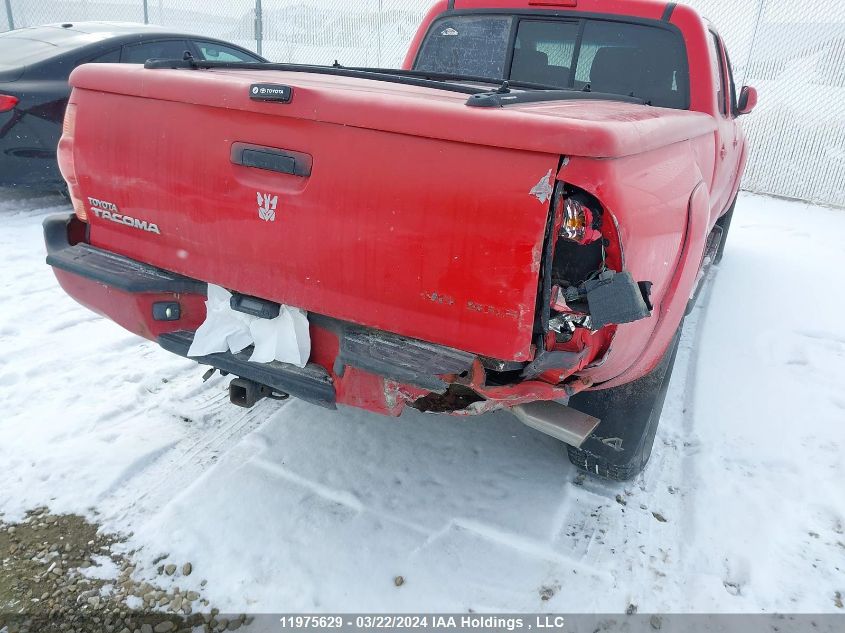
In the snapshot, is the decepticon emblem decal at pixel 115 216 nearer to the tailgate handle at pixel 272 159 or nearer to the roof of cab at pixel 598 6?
the tailgate handle at pixel 272 159

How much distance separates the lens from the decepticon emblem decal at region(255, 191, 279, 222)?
2.08m

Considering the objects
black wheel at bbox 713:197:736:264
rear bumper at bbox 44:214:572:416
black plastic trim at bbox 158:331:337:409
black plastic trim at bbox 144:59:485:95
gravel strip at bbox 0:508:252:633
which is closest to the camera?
rear bumper at bbox 44:214:572:416

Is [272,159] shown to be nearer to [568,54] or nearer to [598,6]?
[568,54]

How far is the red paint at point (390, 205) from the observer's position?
178 cm

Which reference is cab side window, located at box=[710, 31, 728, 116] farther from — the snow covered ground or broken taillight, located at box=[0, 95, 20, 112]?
broken taillight, located at box=[0, 95, 20, 112]

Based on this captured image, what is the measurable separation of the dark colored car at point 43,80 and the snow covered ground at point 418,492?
2.16m

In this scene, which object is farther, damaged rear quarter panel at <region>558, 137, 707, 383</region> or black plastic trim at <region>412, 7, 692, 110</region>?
black plastic trim at <region>412, 7, 692, 110</region>

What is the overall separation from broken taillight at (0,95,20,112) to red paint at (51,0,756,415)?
358 centimetres

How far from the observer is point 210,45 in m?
6.63

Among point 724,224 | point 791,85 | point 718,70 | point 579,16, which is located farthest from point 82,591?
point 791,85

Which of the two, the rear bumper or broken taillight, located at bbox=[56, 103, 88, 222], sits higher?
broken taillight, located at bbox=[56, 103, 88, 222]

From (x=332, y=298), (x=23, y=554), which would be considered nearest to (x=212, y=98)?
(x=332, y=298)

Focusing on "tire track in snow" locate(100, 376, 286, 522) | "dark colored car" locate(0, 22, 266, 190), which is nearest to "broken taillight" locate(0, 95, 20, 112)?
"dark colored car" locate(0, 22, 266, 190)

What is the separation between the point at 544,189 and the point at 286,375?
1.16 meters
